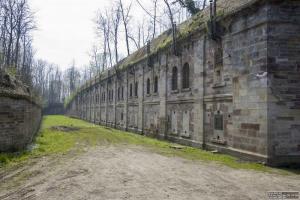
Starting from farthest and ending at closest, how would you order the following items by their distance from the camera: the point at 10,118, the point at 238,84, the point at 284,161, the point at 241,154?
the point at 238,84, the point at 241,154, the point at 10,118, the point at 284,161

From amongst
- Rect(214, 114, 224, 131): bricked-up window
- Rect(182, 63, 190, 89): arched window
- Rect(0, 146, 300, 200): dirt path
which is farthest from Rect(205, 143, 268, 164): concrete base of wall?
Rect(182, 63, 190, 89): arched window

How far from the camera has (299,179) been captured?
373 inches

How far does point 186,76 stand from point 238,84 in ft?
18.1

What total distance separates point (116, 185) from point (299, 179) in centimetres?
482

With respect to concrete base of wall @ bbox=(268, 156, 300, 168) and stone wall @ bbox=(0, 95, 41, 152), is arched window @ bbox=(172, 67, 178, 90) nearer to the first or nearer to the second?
stone wall @ bbox=(0, 95, 41, 152)

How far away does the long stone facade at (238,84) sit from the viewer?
1169 cm

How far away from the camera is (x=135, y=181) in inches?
342

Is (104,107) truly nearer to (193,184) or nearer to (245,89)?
(245,89)

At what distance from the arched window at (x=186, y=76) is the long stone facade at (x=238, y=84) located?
0.02 m

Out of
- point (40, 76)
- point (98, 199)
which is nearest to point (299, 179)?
point (98, 199)

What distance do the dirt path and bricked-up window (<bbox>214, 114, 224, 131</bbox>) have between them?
337 centimetres

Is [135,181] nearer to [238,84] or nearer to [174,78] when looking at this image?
[238,84]

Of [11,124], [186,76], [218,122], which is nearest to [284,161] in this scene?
[218,122]

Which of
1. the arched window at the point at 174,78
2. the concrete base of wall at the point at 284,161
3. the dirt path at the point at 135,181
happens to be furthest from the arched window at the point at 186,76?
the concrete base of wall at the point at 284,161
